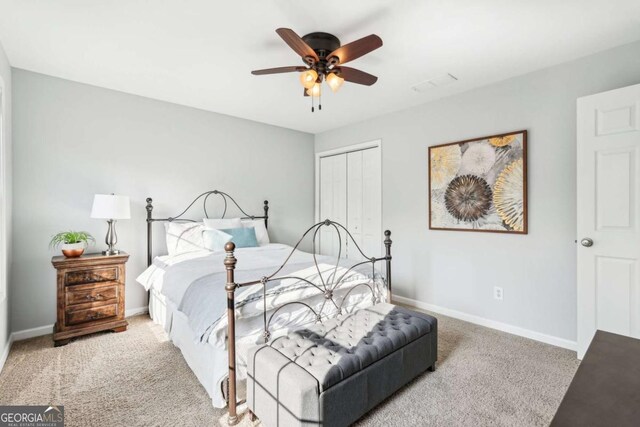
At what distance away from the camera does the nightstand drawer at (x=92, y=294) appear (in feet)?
9.15

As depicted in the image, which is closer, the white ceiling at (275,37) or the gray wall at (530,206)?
the white ceiling at (275,37)

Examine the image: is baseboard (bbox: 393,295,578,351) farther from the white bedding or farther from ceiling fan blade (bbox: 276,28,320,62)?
ceiling fan blade (bbox: 276,28,320,62)

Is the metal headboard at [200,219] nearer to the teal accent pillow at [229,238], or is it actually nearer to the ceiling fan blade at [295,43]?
the teal accent pillow at [229,238]

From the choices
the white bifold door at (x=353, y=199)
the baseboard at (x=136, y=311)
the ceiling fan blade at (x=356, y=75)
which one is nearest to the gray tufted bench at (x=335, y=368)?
the ceiling fan blade at (x=356, y=75)

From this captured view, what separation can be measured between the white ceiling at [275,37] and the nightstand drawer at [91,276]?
1.87 meters

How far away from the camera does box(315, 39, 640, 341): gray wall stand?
2.70 m

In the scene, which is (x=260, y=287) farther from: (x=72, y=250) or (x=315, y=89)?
(x=72, y=250)

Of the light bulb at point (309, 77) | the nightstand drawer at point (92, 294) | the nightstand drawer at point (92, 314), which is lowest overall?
the nightstand drawer at point (92, 314)

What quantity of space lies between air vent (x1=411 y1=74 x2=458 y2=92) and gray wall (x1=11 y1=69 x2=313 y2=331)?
2.32 meters

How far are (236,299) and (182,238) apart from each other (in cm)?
189

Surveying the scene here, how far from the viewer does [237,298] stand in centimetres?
197

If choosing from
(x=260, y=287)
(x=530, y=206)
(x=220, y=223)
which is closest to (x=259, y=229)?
(x=220, y=223)

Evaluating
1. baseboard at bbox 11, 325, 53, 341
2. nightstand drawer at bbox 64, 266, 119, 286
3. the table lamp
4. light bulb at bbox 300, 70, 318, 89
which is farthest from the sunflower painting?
baseboard at bbox 11, 325, 53, 341

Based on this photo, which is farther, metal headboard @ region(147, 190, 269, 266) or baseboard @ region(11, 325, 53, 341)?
metal headboard @ region(147, 190, 269, 266)
